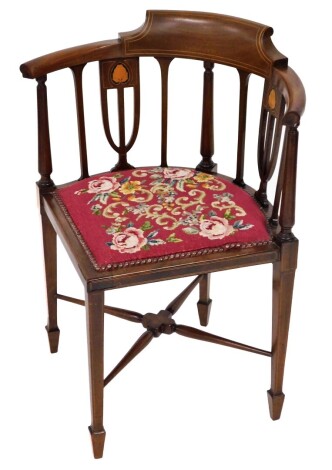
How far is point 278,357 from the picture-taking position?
2.91 metres

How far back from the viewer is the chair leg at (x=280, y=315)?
108 inches

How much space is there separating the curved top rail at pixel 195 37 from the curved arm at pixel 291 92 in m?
0.14

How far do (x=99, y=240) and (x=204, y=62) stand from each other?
0.61 metres

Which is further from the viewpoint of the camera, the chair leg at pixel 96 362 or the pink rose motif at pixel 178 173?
the pink rose motif at pixel 178 173

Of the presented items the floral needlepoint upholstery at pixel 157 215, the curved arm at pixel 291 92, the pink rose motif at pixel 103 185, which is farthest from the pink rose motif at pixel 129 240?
the curved arm at pixel 291 92

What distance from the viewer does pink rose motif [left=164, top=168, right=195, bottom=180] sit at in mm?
2963

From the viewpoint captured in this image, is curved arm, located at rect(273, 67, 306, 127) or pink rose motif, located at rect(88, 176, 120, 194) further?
pink rose motif, located at rect(88, 176, 120, 194)

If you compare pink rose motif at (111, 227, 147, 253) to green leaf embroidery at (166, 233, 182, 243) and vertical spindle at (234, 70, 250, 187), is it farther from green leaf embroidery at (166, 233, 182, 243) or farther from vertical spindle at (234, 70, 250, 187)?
vertical spindle at (234, 70, 250, 187)

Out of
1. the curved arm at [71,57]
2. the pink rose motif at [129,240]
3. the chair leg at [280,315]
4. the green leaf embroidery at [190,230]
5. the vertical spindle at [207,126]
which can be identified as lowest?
the chair leg at [280,315]

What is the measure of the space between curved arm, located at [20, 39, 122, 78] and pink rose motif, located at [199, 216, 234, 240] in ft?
1.72

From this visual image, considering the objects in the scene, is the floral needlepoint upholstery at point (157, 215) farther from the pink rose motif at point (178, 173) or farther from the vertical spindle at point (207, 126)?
the vertical spindle at point (207, 126)

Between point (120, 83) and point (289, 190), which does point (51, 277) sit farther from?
point (289, 190)

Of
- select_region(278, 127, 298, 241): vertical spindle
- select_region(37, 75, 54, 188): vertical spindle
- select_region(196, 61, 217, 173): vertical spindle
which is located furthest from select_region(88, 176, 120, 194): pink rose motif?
select_region(278, 127, 298, 241): vertical spindle

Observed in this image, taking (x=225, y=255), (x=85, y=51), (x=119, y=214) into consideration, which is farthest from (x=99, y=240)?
(x=85, y=51)
